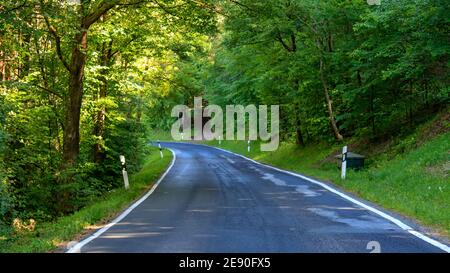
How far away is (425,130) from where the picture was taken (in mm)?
18344

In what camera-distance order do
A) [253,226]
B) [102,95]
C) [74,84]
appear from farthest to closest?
1. [102,95]
2. [74,84]
3. [253,226]

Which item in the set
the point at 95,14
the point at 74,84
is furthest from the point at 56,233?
the point at 95,14

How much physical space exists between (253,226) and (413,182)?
6706 mm

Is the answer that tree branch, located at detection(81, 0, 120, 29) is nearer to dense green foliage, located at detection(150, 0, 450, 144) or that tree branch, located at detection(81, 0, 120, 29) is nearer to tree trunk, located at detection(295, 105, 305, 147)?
dense green foliage, located at detection(150, 0, 450, 144)

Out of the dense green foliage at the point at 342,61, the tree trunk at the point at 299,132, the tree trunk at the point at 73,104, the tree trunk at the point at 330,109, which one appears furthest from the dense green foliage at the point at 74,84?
the tree trunk at the point at 299,132

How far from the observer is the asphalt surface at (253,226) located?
7.18 m

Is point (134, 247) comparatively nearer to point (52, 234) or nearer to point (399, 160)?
point (52, 234)

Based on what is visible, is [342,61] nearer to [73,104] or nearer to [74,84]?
[74,84]

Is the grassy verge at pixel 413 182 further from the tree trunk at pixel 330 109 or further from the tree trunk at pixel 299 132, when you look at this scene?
the tree trunk at pixel 299 132

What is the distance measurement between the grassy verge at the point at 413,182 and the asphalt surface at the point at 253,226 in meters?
0.88

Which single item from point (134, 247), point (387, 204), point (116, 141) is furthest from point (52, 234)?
point (116, 141)

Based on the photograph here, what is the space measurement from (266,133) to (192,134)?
33.9 metres

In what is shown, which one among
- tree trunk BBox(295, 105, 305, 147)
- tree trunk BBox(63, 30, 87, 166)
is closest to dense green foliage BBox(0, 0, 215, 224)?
tree trunk BBox(63, 30, 87, 166)

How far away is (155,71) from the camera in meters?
22.9
